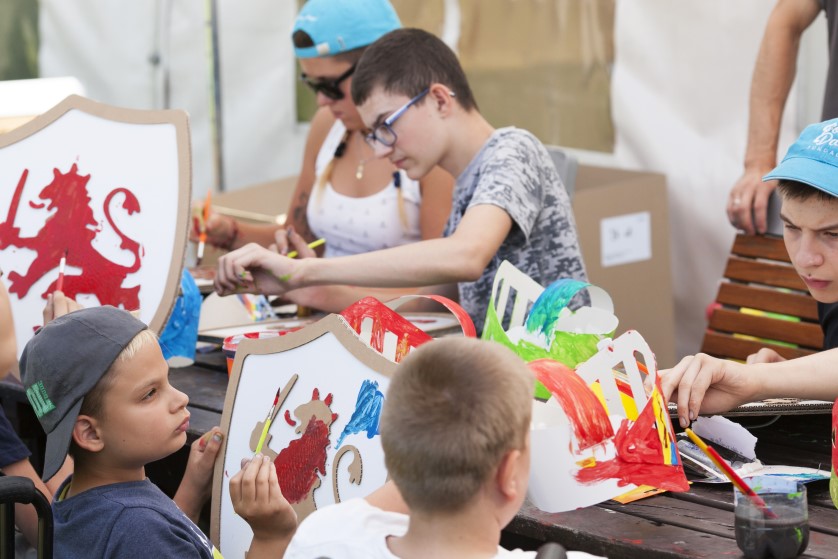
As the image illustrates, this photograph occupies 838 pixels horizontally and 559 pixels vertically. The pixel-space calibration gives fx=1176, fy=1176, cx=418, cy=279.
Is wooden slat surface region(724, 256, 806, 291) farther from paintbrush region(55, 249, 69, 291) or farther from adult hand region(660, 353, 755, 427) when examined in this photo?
→ paintbrush region(55, 249, 69, 291)

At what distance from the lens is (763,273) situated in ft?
10.5

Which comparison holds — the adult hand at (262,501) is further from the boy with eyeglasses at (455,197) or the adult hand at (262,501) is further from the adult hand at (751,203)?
the adult hand at (751,203)

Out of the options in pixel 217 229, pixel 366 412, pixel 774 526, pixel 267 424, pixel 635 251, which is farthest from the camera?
pixel 635 251

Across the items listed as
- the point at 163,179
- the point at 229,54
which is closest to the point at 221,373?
the point at 163,179

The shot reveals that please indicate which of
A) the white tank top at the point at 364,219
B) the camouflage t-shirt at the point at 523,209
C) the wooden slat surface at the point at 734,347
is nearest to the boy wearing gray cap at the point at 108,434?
the camouflage t-shirt at the point at 523,209

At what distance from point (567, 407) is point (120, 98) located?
4.38 meters

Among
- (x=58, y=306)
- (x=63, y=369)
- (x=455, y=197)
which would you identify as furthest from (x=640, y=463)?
(x=58, y=306)

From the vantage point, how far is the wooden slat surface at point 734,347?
3.10 metres

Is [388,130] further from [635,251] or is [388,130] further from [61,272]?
[635,251]

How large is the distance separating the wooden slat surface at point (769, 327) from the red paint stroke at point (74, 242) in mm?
1627

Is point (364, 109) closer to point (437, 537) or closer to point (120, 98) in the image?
point (437, 537)

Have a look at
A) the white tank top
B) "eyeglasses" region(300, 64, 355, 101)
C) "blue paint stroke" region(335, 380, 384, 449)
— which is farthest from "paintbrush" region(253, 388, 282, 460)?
"eyeglasses" region(300, 64, 355, 101)

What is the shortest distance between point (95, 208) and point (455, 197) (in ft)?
2.80

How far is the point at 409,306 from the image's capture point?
116 inches
